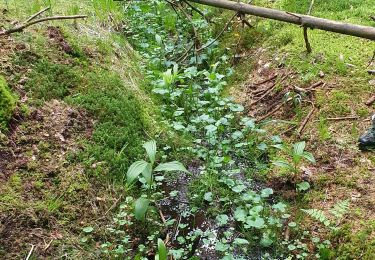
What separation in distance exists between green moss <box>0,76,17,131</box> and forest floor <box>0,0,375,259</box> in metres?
0.08

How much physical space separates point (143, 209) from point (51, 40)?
229 centimetres

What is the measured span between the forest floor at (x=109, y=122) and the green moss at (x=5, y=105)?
0.08m

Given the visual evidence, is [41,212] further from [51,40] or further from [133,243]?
[51,40]

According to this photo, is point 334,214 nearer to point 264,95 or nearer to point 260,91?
point 264,95

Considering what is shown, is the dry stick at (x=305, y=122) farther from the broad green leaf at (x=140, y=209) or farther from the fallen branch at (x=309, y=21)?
the broad green leaf at (x=140, y=209)

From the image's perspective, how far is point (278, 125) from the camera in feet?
13.8

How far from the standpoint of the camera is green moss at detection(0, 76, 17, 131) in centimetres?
318

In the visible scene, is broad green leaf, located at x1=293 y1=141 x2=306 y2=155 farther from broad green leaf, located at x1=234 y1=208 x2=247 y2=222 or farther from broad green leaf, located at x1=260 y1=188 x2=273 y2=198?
broad green leaf, located at x1=234 y1=208 x2=247 y2=222

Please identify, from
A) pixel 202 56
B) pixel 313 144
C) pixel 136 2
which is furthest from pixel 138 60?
pixel 313 144

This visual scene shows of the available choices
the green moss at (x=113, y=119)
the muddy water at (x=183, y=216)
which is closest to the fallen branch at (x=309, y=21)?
the green moss at (x=113, y=119)

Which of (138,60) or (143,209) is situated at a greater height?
(138,60)

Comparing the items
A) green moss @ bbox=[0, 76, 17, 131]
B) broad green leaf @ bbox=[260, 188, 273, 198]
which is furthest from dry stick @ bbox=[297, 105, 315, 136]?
green moss @ bbox=[0, 76, 17, 131]

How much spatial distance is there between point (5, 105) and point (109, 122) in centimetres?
92

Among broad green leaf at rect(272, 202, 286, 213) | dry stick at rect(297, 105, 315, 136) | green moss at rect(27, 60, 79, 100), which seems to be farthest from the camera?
dry stick at rect(297, 105, 315, 136)
